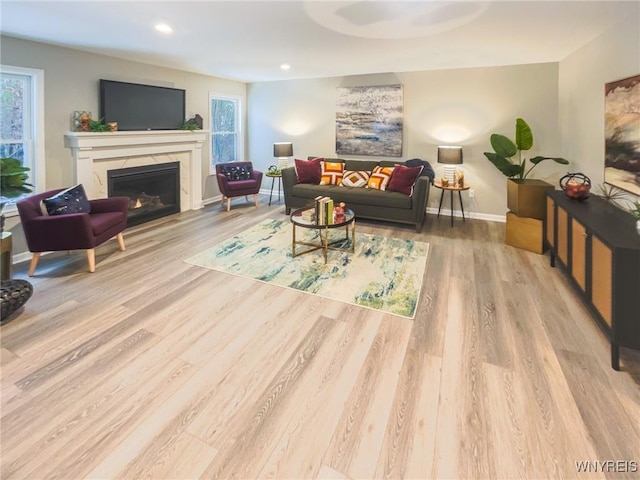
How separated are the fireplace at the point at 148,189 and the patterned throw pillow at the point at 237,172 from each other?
32.9 inches

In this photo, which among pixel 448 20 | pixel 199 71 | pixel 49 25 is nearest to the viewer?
pixel 448 20

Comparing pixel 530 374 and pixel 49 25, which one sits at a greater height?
pixel 49 25

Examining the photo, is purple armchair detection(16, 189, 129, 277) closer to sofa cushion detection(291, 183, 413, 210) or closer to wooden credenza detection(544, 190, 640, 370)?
sofa cushion detection(291, 183, 413, 210)

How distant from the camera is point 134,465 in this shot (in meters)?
1.46

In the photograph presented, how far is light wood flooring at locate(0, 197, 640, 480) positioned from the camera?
1490mm

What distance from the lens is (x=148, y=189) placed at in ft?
18.1

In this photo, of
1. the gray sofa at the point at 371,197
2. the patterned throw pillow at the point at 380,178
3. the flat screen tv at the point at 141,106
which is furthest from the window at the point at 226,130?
the patterned throw pillow at the point at 380,178

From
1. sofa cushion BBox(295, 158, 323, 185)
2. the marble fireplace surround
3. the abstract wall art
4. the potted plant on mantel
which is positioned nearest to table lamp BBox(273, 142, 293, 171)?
sofa cushion BBox(295, 158, 323, 185)

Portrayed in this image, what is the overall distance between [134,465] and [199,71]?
5.88m

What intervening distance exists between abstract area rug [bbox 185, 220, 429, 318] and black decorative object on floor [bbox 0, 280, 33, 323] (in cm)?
141

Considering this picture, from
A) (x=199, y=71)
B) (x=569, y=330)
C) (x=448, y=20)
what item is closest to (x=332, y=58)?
(x=448, y=20)

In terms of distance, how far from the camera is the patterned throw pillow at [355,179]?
18.3 feet

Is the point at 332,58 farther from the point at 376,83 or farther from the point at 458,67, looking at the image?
the point at 458,67

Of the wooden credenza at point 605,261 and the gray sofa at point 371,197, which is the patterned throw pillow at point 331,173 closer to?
the gray sofa at point 371,197
